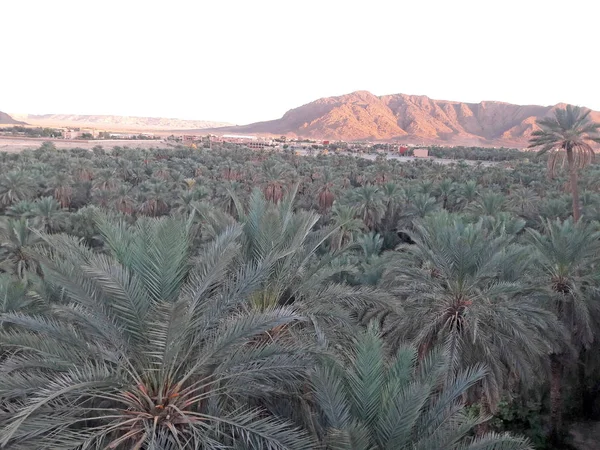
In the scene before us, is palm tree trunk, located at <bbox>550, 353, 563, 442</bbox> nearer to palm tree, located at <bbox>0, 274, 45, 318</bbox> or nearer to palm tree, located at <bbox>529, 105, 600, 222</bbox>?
palm tree, located at <bbox>0, 274, 45, 318</bbox>

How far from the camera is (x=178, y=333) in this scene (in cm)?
488

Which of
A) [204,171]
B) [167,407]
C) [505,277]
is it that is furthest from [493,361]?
[204,171]

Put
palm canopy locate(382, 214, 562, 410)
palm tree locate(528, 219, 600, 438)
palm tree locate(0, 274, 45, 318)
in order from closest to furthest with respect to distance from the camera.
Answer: palm tree locate(0, 274, 45, 318) < palm canopy locate(382, 214, 562, 410) < palm tree locate(528, 219, 600, 438)

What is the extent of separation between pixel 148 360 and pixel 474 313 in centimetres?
656

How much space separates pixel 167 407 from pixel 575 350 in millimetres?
10422

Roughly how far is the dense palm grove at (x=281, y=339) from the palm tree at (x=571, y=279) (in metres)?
0.05

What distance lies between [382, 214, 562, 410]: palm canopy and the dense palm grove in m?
0.04

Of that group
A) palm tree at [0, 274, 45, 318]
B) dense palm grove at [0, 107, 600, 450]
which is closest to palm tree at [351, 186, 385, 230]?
dense palm grove at [0, 107, 600, 450]

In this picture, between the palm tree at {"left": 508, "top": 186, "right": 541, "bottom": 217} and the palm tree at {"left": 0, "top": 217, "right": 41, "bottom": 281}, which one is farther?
the palm tree at {"left": 508, "top": 186, "right": 541, "bottom": 217}

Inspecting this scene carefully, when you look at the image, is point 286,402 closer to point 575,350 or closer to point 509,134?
point 575,350

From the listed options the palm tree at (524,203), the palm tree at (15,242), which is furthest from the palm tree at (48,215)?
the palm tree at (524,203)

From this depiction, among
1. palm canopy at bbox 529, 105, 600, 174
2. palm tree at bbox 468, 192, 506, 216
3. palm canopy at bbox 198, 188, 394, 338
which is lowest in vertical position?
palm tree at bbox 468, 192, 506, 216

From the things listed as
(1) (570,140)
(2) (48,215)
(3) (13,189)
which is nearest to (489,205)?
(1) (570,140)

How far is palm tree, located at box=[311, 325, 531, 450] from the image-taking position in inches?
201
